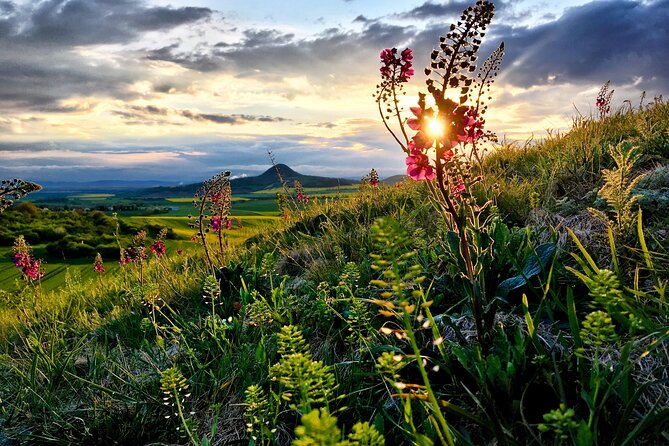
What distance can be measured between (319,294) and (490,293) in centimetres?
136

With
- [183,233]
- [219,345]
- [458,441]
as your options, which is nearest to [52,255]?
[183,233]

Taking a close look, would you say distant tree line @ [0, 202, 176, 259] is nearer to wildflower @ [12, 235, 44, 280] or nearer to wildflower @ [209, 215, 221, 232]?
wildflower @ [12, 235, 44, 280]

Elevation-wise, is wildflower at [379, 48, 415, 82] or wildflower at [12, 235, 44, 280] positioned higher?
wildflower at [379, 48, 415, 82]

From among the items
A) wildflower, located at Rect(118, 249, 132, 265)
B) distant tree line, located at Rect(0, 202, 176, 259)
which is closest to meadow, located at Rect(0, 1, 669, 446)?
wildflower, located at Rect(118, 249, 132, 265)

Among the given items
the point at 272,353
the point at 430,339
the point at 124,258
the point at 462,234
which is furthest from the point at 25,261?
the point at 462,234

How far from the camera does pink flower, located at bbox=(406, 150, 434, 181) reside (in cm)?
245

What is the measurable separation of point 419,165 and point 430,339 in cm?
111

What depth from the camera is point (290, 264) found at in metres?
5.66

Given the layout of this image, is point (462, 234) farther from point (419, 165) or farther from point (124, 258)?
point (124, 258)

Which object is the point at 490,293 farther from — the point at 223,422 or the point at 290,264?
the point at 290,264

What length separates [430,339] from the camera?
9.13ft

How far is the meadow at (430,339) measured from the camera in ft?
5.98

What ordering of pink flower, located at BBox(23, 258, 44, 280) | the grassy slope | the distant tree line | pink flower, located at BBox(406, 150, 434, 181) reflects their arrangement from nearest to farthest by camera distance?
the grassy slope, pink flower, located at BBox(406, 150, 434, 181), pink flower, located at BBox(23, 258, 44, 280), the distant tree line

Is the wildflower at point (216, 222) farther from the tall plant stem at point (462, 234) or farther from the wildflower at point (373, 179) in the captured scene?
the tall plant stem at point (462, 234)
